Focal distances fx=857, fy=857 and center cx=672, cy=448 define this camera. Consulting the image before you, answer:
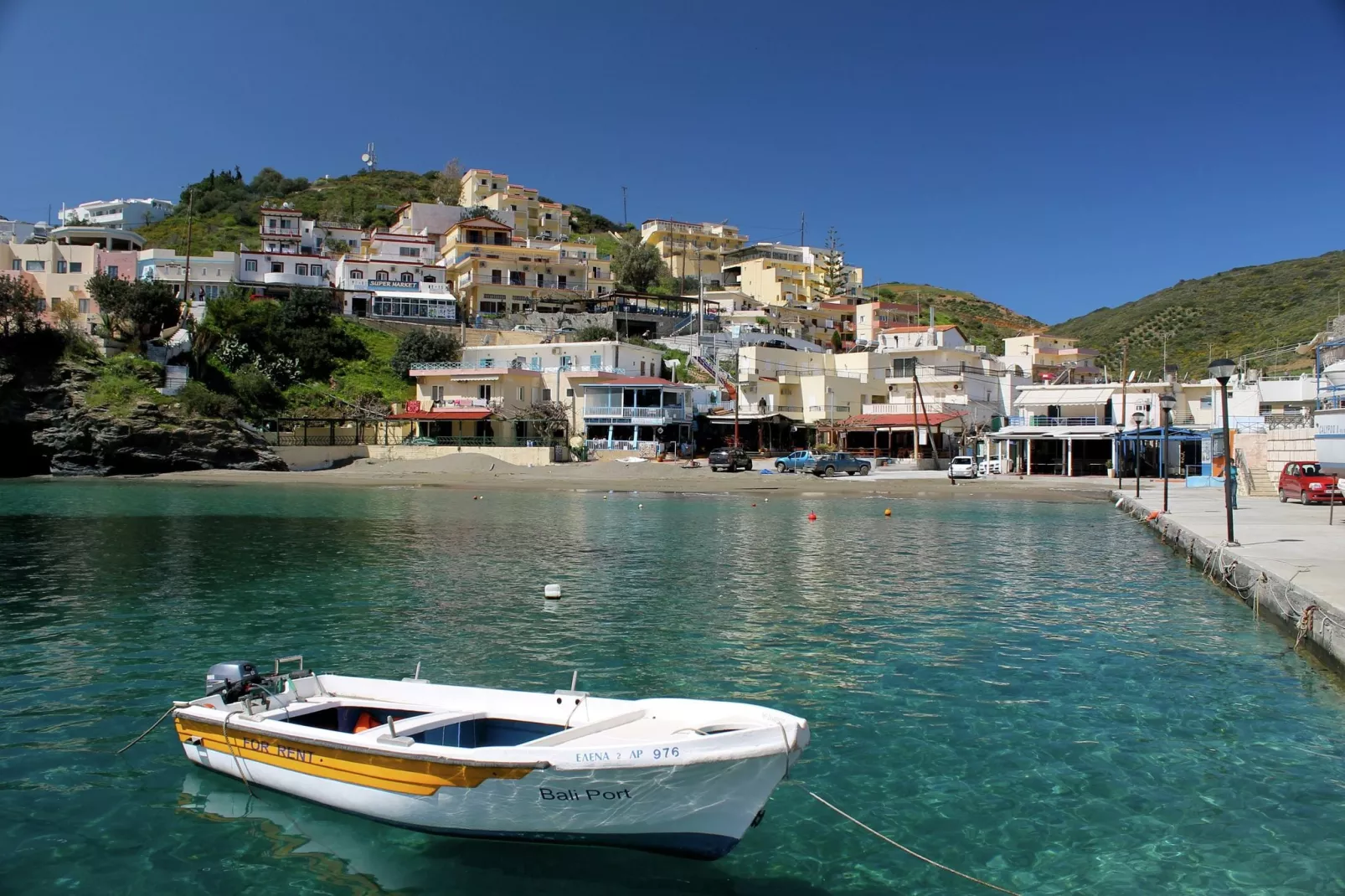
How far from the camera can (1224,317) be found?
117 meters

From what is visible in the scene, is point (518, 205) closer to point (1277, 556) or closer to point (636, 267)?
point (636, 267)

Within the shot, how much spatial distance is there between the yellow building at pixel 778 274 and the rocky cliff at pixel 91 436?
65.2 metres

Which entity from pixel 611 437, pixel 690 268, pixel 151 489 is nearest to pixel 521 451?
pixel 611 437

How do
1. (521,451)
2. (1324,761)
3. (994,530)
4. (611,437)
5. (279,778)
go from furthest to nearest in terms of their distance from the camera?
(611,437)
(521,451)
(994,530)
(1324,761)
(279,778)

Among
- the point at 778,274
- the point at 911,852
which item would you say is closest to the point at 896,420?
the point at 778,274

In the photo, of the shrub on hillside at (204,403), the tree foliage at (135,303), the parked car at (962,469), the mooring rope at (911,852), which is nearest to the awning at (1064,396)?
the parked car at (962,469)

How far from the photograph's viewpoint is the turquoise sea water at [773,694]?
6.98 meters

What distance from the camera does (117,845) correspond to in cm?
733

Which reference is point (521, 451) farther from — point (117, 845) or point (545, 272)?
point (117, 845)

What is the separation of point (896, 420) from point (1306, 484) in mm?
34334

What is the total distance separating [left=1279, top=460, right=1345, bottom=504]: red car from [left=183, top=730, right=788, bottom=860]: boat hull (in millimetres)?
29444

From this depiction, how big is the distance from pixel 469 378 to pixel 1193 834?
59.4 meters

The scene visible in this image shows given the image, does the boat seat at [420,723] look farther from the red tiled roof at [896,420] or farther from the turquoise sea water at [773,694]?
the red tiled roof at [896,420]

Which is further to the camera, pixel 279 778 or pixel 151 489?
pixel 151 489
